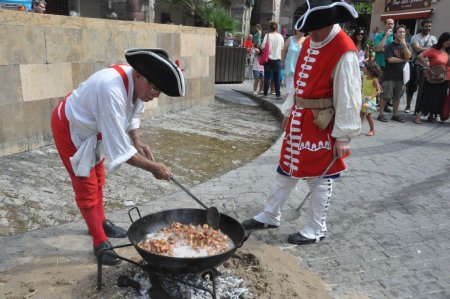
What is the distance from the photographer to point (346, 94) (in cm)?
319

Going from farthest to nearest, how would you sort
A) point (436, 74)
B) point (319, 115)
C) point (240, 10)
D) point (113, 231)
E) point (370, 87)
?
point (240, 10)
point (436, 74)
point (370, 87)
point (113, 231)
point (319, 115)

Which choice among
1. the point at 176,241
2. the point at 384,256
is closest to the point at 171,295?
the point at 176,241

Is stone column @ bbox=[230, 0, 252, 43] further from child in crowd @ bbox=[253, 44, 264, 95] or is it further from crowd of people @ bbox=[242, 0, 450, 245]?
crowd of people @ bbox=[242, 0, 450, 245]

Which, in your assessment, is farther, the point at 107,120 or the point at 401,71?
the point at 401,71

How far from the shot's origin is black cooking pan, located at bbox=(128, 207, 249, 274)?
2373 mm

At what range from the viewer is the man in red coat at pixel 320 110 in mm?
3188

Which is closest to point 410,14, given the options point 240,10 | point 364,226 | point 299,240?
point 240,10

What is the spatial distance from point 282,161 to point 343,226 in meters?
1.02

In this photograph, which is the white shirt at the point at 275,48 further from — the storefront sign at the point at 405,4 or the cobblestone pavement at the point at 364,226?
the storefront sign at the point at 405,4

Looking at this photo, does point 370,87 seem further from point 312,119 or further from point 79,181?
point 79,181

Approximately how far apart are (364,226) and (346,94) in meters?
1.58

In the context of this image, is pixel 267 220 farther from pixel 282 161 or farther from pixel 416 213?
pixel 416 213

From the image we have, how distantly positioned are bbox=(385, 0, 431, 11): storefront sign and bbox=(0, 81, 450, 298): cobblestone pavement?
62.4ft

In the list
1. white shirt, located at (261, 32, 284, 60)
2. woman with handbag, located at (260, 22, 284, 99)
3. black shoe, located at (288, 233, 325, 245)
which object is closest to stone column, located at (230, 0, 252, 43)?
woman with handbag, located at (260, 22, 284, 99)
